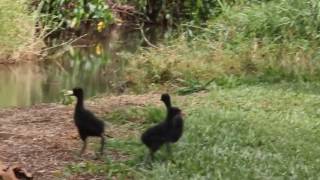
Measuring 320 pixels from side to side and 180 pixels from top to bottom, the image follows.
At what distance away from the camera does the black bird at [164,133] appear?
5664mm

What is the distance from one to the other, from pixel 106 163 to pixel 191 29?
7829 mm

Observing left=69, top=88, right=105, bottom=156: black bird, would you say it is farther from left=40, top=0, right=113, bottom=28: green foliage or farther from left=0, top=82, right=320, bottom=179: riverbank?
left=40, top=0, right=113, bottom=28: green foliage

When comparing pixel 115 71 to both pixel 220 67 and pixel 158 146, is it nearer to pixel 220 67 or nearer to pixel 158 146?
pixel 220 67

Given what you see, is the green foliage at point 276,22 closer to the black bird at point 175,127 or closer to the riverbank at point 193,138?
the riverbank at point 193,138

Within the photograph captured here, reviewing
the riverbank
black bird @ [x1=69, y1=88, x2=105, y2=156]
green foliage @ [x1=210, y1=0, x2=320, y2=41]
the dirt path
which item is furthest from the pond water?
black bird @ [x1=69, y1=88, x2=105, y2=156]

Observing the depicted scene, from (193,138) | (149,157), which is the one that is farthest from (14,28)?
(149,157)

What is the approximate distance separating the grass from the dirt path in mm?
5975

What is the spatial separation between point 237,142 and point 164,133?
3.10 feet

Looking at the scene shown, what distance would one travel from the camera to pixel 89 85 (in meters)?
12.4

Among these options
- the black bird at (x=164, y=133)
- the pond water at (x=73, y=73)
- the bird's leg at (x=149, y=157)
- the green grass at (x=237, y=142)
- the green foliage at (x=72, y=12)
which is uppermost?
the green foliage at (x=72, y=12)

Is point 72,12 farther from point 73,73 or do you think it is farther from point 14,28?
point 73,73

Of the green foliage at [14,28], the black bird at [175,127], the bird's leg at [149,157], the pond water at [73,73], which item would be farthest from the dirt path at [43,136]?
the green foliage at [14,28]

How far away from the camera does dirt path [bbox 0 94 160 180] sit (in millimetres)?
5777

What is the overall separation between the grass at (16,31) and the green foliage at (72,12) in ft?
1.97
